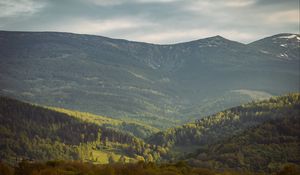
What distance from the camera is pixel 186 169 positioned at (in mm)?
112375

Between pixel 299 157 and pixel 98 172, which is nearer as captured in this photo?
pixel 98 172

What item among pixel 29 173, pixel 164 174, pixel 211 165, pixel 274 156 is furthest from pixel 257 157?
pixel 29 173

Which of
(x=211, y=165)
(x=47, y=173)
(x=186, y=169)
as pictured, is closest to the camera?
(x=47, y=173)

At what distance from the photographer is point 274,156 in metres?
199

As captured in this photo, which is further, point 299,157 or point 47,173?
point 299,157

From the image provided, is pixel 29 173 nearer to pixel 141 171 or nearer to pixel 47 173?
pixel 47 173

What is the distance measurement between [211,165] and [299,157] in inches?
1517

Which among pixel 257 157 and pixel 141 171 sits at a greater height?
pixel 141 171


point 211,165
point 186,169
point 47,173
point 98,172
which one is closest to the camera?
point 47,173

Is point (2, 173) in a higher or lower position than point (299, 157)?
higher

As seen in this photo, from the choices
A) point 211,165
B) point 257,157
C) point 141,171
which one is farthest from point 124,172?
point 257,157

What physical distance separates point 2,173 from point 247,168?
117377 mm

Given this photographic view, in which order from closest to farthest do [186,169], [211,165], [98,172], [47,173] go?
[47,173]
[98,172]
[186,169]
[211,165]

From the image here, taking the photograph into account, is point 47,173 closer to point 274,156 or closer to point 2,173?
point 2,173
